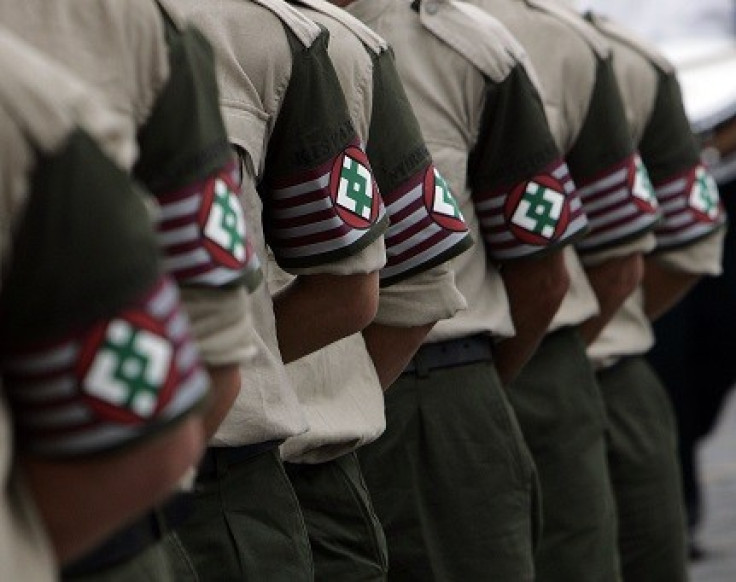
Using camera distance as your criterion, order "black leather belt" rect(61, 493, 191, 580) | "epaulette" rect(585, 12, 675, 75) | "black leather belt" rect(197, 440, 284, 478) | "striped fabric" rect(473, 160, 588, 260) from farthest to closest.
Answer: "epaulette" rect(585, 12, 675, 75), "striped fabric" rect(473, 160, 588, 260), "black leather belt" rect(197, 440, 284, 478), "black leather belt" rect(61, 493, 191, 580)

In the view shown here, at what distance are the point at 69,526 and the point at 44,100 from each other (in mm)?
391

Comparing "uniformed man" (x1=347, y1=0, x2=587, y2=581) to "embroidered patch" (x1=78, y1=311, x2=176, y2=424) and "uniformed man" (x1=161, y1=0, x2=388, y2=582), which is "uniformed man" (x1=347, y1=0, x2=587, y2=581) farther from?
"embroidered patch" (x1=78, y1=311, x2=176, y2=424)

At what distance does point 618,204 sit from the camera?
4.70 meters

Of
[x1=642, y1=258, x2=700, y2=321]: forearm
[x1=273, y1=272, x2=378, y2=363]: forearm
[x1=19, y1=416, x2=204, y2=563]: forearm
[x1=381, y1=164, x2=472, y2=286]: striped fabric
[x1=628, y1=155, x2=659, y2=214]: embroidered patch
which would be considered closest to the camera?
[x1=19, y1=416, x2=204, y2=563]: forearm

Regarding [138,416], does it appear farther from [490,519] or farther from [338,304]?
[490,519]

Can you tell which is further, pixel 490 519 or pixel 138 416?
pixel 490 519

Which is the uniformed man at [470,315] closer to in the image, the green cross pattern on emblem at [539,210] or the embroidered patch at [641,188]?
the green cross pattern on emblem at [539,210]

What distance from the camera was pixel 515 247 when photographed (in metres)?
4.23

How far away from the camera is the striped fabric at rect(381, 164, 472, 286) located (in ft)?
12.0

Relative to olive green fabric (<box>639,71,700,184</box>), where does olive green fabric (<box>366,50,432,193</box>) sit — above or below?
above

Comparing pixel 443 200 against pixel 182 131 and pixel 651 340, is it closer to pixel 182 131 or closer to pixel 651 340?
pixel 182 131

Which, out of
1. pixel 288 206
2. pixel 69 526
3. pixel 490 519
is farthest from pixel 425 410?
pixel 69 526

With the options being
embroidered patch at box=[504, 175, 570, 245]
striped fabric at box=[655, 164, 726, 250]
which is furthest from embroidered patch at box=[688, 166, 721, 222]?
embroidered patch at box=[504, 175, 570, 245]

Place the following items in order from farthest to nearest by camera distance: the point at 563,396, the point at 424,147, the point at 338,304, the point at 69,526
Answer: the point at 563,396 < the point at 424,147 < the point at 338,304 < the point at 69,526
